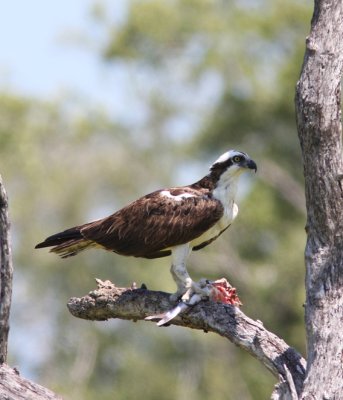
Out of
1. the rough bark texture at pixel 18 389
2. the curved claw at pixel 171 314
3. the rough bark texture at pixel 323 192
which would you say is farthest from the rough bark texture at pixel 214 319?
the rough bark texture at pixel 18 389

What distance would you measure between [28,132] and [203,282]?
20556 mm

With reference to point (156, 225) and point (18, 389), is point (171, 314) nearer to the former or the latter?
point (156, 225)

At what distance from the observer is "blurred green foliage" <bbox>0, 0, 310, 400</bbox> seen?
79.8 ft

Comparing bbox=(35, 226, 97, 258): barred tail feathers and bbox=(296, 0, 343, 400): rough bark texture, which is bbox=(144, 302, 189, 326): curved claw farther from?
bbox=(296, 0, 343, 400): rough bark texture

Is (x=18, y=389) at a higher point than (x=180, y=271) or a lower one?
lower

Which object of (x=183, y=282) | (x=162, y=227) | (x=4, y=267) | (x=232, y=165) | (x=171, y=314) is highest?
(x=232, y=165)

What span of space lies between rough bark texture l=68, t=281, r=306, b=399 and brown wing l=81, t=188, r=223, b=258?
1.11 ft

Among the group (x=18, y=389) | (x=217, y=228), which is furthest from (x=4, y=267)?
(x=217, y=228)

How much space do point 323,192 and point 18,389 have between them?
216 cm

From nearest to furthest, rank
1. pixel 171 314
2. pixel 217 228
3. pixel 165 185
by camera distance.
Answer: pixel 171 314
pixel 217 228
pixel 165 185

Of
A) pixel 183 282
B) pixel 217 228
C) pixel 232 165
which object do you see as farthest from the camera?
pixel 232 165

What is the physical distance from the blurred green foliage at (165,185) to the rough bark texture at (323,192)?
13.3m

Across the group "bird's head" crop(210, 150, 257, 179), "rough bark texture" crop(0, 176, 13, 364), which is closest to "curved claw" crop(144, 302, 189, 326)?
"rough bark texture" crop(0, 176, 13, 364)

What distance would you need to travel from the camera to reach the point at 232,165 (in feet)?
28.8
